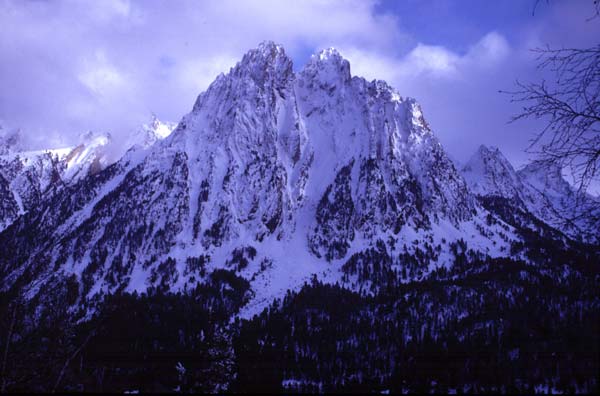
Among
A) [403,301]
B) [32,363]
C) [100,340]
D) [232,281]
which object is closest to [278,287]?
[232,281]

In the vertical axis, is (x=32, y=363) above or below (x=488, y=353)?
above

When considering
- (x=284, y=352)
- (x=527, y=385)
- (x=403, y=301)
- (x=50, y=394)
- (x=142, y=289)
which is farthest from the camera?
(x=142, y=289)

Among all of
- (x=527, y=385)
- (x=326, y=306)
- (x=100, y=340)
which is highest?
(x=326, y=306)

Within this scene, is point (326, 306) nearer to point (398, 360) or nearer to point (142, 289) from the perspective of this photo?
point (398, 360)

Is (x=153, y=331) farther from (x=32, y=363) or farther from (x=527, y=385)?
(x=32, y=363)

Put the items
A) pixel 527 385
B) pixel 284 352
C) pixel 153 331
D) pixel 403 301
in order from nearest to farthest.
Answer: pixel 527 385 < pixel 284 352 < pixel 153 331 < pixel 403 301

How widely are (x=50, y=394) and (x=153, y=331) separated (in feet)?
483

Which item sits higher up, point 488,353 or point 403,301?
point 403,301


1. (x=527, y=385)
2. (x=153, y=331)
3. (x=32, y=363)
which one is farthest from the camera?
(x=153, y=331)

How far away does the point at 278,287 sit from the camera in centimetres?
19812

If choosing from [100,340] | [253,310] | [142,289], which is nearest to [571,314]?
[253,310]

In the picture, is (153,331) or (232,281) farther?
(232,281)

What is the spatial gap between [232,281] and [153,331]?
5546 cm

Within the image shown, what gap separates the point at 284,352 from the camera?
132 meters
